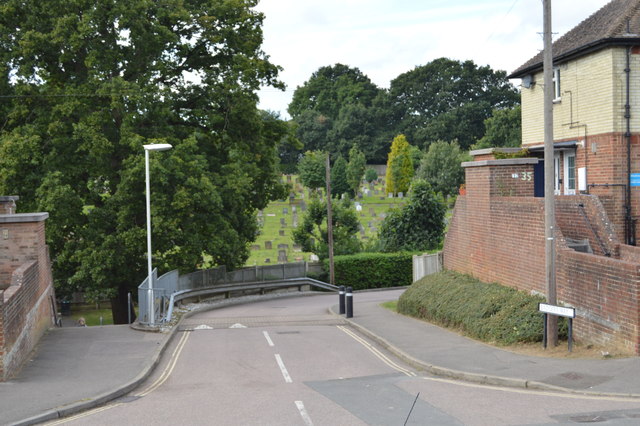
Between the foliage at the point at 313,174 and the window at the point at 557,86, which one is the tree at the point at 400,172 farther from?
the window at the point at 557,86

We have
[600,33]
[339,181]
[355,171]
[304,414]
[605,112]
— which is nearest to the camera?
[304,414]

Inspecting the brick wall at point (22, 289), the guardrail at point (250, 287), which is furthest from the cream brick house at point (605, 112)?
the brick wall at point (22, 289)

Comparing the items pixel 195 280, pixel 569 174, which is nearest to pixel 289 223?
pixel 195 280

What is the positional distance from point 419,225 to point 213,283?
16.4 metres

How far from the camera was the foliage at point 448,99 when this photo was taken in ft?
293

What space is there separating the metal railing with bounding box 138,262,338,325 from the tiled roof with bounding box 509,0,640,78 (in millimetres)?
13849

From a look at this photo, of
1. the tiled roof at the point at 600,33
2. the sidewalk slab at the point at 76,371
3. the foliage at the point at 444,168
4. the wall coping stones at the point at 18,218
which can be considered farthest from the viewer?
the foliage at the point at 444,168

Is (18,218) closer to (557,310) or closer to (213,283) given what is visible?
(557,310)

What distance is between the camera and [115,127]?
28.2 metres

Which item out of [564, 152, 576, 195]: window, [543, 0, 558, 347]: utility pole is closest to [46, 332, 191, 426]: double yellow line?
[543, 0, 558, 347]: utility pole

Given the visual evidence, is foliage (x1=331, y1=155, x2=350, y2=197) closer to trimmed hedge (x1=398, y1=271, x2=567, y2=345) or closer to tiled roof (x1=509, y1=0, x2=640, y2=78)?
tiled roof (x1=509, y1=0, x2=640, y2=78)

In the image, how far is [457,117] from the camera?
295ft

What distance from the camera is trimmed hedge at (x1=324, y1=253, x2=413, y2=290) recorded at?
4400 centimetres

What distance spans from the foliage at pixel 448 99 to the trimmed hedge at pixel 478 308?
225 feet
